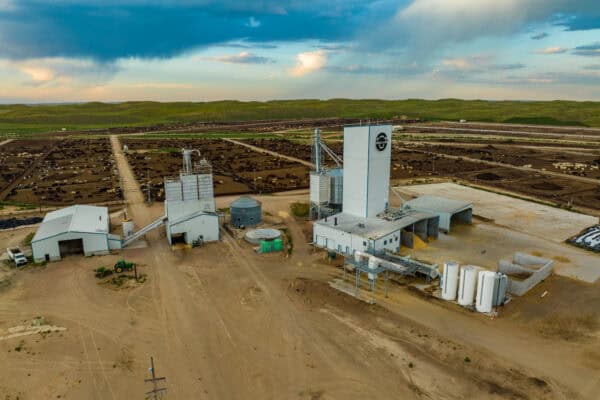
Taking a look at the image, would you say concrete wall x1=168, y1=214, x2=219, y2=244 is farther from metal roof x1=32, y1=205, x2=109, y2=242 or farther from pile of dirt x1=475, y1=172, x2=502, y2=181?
pile of dirt x1=475, y1=172, x2=502, y2=181

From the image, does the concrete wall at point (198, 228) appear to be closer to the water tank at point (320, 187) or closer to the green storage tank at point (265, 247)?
the green storage tank at point (265, 247)

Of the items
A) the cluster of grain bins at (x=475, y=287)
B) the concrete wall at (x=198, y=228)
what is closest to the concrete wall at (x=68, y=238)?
the concrete wall at (x=198, y=228)

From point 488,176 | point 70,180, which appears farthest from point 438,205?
point 70,180

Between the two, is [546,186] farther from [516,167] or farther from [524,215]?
[524,215]

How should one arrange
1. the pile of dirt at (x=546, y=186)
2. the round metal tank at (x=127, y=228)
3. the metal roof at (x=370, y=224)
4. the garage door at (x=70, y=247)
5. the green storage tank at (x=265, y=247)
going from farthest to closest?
1. the pile of dirt at (x=546, y=186)
2. the round metal tank at (x=127, y=228)
3. the green storage tank at (x=265, y=247)
4. the garage door at (x=70, y=247)
5. the metal roof at (x=370, y=224)

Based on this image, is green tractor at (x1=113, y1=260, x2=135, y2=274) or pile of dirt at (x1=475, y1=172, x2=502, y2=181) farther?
pile of dirt at (x1=475, y1=172, x2=502, y2=181)

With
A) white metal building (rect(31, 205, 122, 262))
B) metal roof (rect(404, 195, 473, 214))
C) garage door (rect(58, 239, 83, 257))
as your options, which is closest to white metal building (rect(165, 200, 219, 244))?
white metal building (rect(31, 205, 122, 262))
